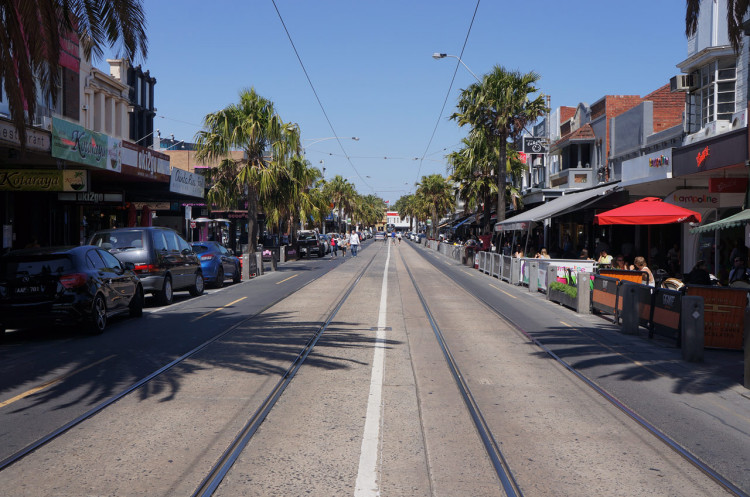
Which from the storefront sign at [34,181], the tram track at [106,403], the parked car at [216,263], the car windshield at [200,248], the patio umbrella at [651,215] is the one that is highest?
the storefront sign at [34,181]

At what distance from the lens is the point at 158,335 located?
12.2 m

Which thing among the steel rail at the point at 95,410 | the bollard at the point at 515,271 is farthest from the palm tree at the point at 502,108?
the steel rail at the point at 95,410

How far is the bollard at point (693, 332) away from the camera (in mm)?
10125

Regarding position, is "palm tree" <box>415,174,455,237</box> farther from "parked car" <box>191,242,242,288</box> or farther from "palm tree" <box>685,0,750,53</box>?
"palm tree" <box>685,0,750,53</box>

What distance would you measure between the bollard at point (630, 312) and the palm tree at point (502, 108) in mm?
21832

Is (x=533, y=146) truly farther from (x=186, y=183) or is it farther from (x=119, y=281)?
(x=119, y=281)

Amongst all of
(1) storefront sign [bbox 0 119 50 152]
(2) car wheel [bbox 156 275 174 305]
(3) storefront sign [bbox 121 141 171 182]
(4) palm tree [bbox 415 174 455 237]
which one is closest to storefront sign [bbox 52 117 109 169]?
(1) storefront sign [bbox 0 119 50 152]

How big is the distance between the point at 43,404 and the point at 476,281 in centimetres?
2124

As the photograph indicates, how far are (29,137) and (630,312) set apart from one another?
13524 mm

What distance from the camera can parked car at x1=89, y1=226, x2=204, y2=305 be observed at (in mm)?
16741

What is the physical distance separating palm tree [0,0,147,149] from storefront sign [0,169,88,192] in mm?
8086

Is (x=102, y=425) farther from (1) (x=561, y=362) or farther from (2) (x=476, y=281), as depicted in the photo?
(2) (x=476, y=281)

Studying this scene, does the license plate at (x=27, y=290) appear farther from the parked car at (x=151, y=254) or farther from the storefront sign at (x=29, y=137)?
the parked car at (x=151, y=254)

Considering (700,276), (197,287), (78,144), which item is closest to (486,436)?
(700,276)
